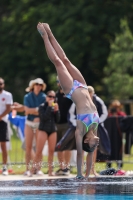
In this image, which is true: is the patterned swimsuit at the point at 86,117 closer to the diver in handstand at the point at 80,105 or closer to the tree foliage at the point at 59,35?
the diver in handstand at the point at 80,105

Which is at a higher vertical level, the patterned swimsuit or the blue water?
the patterned swimsuit

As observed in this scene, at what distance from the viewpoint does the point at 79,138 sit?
1185cm

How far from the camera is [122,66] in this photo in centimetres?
3838

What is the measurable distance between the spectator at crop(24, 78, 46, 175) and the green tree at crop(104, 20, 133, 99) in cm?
2221

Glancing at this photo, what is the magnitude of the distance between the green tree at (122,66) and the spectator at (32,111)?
874 inches

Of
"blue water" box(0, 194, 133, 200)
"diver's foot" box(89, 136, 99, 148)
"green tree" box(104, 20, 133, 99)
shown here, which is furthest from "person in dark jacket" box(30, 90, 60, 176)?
"green tree" box(104, 20, 133, 99)

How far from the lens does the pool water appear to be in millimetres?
10602

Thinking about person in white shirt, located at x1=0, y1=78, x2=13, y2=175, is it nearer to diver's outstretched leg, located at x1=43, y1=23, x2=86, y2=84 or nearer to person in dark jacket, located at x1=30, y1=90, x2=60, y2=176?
person in dark jacket, located at x1=30, y1=90, x2=60, y2=176

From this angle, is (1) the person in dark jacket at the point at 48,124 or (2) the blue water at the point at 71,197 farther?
(1) the person in dark jacket at the point at 48,124

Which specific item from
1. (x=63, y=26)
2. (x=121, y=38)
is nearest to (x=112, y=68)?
(x=121, y=38)

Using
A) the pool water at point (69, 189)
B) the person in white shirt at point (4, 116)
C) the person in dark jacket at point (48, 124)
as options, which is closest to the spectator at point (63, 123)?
the person in dark jacket at point (48, 124)

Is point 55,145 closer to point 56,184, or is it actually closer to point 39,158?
point 39,158

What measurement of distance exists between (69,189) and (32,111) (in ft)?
12.8

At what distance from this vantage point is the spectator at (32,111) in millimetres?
15383
